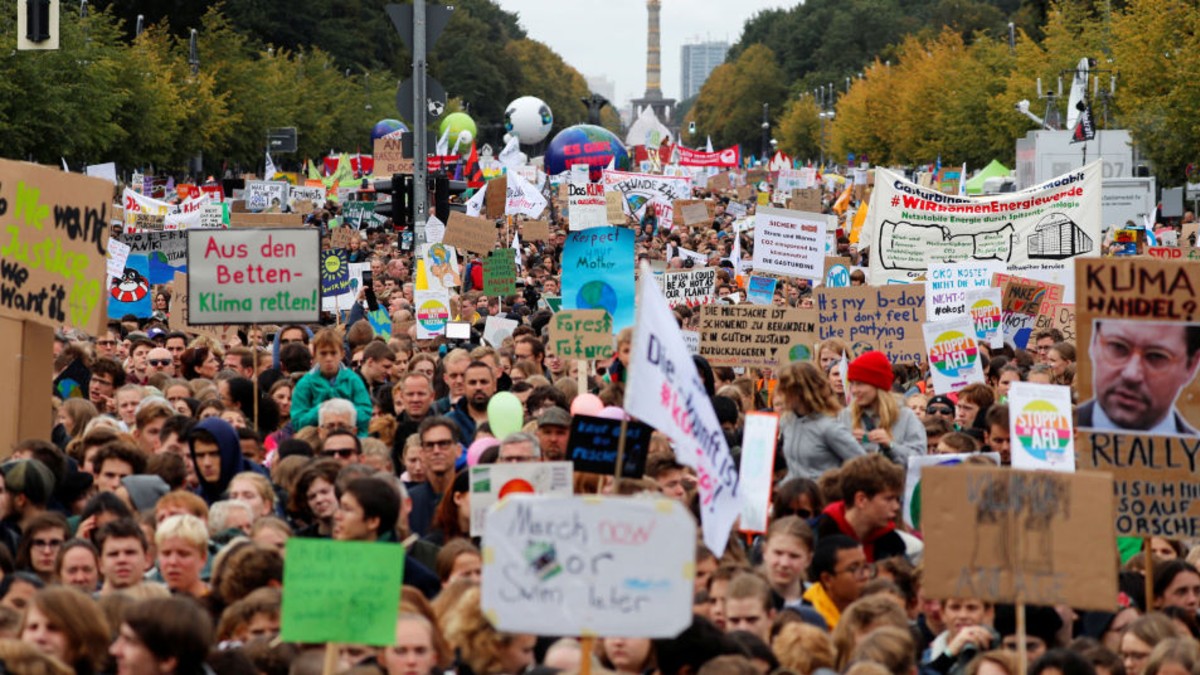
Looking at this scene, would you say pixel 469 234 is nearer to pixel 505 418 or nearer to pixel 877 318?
pixel 877 318

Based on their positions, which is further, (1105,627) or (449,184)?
(449,184)

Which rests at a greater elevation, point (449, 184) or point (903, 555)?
point (449, 184)

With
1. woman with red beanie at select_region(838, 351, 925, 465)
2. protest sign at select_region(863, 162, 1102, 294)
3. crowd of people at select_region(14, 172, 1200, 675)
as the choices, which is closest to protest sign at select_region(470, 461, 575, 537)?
crowd of people at select_region(14, 172, 1200, 675)

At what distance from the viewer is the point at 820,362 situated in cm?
1294

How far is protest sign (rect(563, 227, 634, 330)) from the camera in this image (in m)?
16.1

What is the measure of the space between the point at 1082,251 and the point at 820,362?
7108 mm

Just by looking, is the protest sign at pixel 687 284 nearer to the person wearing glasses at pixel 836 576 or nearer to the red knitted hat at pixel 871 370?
the red knitted hat at pixel 871 370

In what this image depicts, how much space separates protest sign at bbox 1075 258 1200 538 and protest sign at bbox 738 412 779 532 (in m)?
1.25

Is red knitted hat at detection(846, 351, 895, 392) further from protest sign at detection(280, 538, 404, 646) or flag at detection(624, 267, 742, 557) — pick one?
protest sign at detection(280, 538, 404, 646)

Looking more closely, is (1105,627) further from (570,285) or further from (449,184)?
(449,184)

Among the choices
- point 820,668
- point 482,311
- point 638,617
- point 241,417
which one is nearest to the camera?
point 638,617

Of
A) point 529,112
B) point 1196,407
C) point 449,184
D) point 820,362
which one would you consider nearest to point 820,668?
point 1196,407

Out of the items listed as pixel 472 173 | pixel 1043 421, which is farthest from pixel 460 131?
pixel 1043 421

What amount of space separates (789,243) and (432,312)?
3.10m
